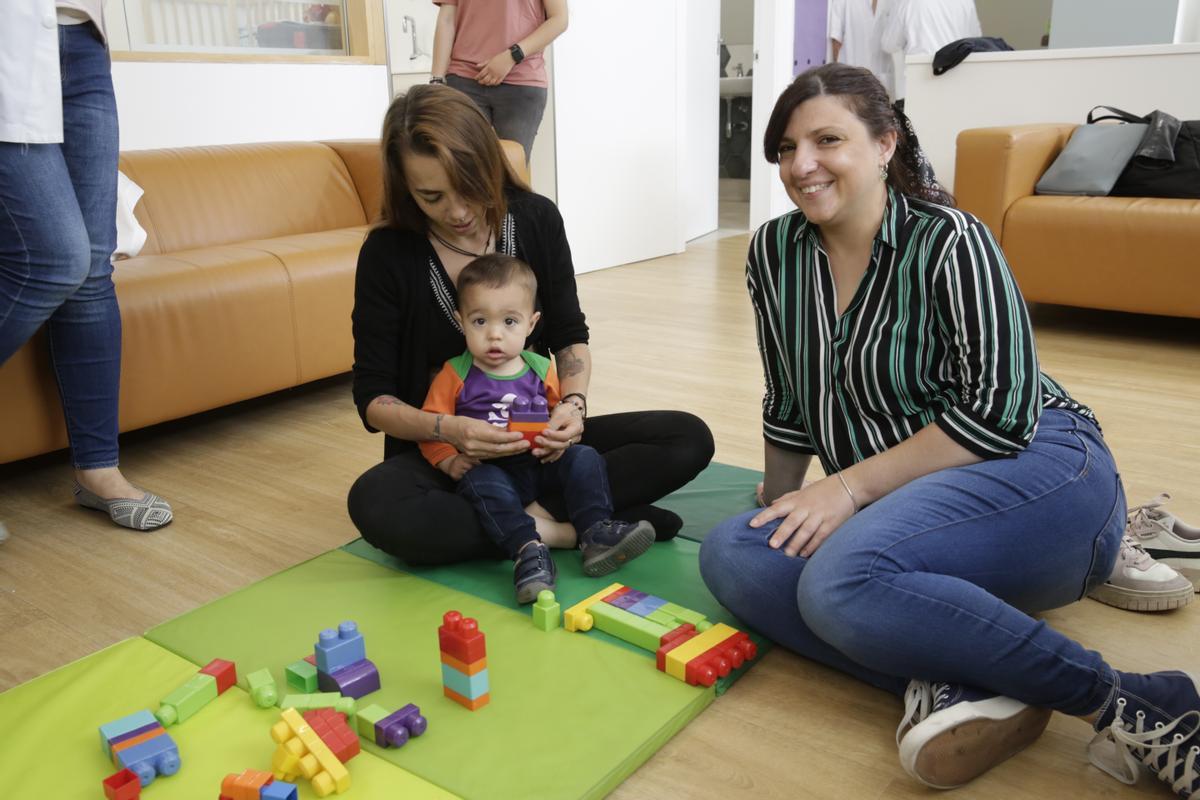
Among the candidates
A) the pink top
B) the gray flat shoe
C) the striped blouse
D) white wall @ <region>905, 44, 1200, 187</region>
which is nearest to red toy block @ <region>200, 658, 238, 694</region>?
the gray flat shoe

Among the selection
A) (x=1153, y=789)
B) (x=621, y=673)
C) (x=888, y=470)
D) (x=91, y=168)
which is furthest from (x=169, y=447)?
(x=1153, y=789)

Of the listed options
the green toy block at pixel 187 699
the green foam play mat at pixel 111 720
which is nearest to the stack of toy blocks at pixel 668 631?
the green foam play mat at pixel 111 720

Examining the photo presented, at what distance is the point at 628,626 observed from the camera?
144 cm

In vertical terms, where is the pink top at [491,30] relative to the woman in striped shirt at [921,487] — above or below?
above

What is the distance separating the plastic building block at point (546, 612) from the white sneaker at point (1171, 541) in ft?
3.06

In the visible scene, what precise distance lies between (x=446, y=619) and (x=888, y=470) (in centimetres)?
60

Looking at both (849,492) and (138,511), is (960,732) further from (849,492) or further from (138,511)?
(138,511)

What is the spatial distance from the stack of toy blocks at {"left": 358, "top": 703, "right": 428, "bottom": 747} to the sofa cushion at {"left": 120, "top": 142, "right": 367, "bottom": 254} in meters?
1.96

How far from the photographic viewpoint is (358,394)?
1726mm

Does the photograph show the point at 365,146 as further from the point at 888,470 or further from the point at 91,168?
the point at 888,470

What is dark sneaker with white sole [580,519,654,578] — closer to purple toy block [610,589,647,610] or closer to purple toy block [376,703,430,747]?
purple toy block [610,589,647,610]

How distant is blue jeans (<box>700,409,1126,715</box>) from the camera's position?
44.8 inches

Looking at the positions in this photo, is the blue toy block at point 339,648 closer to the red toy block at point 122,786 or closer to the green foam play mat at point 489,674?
the green foam play mat at point 489,674

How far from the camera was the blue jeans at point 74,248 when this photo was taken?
169cm
